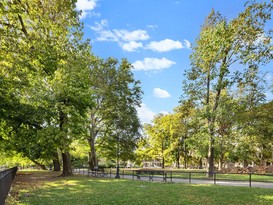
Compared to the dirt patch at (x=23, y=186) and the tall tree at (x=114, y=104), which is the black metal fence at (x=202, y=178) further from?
the tall tree at (x=114, y=104)

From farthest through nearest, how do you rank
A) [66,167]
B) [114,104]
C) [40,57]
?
[114,104], [66,167], [40,57]

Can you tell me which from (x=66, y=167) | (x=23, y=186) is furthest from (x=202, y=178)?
(x=66, y=167)

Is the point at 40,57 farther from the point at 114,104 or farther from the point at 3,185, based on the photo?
the point at 114,104

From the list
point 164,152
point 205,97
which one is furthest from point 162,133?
point 205,97

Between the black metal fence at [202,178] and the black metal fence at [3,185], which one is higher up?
the black metal fence at [3,185]

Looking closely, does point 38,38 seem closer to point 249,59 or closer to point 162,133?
point 249,59

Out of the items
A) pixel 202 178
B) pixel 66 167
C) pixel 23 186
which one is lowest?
pixel 23 186

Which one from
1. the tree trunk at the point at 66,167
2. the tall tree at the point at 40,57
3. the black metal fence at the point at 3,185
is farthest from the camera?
the tree trunk at the point at 66,167

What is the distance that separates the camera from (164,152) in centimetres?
5881

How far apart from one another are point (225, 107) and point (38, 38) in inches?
723

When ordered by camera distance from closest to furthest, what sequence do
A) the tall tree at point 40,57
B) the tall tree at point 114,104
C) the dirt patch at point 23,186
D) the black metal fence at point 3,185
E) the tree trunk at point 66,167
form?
the black metal fence at point 3,185 < the tall tree at point 40,57 < the dirt patch at point 23,186 < the tree trunk at point 66,167 < the tall tree at point 114,104


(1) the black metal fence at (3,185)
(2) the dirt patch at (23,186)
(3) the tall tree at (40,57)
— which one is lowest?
(2) the dirt patch at (23,186)

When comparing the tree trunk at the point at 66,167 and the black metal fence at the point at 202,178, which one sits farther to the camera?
the tree trunk at the point at 66,167

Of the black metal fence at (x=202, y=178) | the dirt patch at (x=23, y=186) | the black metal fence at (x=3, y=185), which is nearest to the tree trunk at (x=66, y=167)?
the dirt patch at (x=23, y=186)
